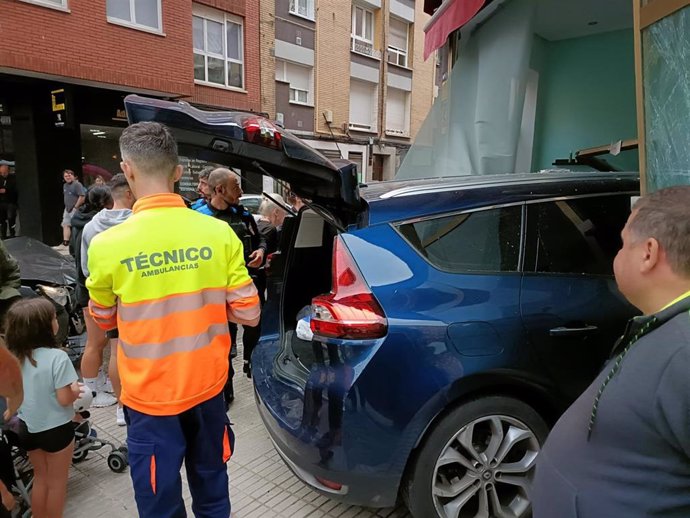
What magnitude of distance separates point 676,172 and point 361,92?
63.5 ft

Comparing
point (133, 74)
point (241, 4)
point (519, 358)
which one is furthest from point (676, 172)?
point (241, 4)

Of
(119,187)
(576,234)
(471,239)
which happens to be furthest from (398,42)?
(471,239)

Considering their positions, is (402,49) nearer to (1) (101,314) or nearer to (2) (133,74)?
(2) (133,74)

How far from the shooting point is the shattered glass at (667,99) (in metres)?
1.96

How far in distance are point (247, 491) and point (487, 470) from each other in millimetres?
1352

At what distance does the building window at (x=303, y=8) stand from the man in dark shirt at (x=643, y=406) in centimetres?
1765

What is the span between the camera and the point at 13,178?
1104 centimetres

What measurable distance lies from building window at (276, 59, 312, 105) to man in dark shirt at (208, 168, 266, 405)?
14.1 meters

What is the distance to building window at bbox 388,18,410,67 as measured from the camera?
69.1ft

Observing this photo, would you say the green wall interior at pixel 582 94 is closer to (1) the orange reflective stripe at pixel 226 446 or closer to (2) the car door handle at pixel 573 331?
(2) the car door handle at pixel 573 331

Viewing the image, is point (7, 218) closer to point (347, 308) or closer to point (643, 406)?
point (347, 308)

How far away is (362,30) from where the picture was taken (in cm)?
1989

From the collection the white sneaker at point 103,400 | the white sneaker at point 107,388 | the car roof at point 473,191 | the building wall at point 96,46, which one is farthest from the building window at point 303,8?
the car roof at point 473,191

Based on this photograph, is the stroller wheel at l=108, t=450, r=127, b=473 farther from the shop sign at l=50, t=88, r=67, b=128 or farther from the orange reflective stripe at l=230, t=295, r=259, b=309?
the shop sign at l=50, t=88, r=67, b=128
